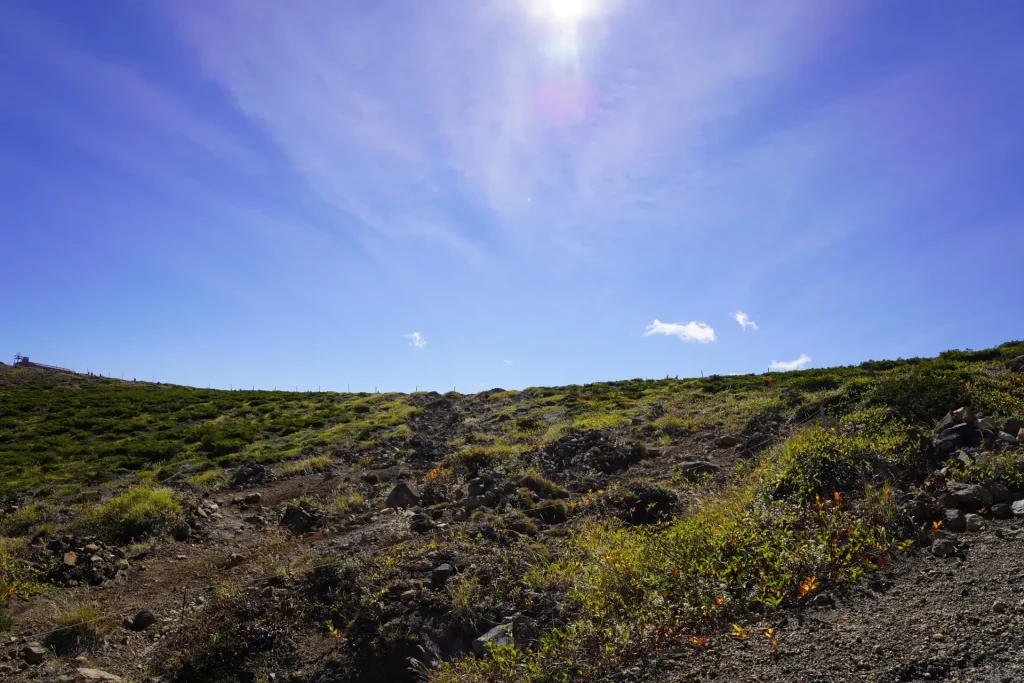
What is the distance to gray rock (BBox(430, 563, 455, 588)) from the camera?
7623 millimetres

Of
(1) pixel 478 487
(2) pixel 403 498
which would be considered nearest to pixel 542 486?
(1) pixel 478 487

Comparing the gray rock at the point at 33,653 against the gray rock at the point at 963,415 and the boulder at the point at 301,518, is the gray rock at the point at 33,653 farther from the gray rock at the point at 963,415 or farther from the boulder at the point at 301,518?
the gray rock at the point at 963,415

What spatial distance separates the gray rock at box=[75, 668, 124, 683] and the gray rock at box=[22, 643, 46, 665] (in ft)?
2.77

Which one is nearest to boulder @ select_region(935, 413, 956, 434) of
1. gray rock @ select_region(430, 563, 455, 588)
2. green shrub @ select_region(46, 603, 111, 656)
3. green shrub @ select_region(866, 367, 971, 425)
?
green shrub @ select_region(866, 367, 971, 425)

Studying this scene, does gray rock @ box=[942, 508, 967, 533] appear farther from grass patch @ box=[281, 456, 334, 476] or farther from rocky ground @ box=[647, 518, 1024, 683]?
grass patch @ box=[281, 456, 334, 476]

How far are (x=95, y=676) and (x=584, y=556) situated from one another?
638 centimetres

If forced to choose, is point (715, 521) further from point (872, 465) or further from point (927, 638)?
point (927, 638)

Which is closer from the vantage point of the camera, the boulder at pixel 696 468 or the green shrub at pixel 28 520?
the boulder at pixel 696 468

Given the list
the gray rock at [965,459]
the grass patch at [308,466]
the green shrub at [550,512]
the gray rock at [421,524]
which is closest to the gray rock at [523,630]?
the green shrub at [550,512]

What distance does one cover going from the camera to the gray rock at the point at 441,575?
25.0ft

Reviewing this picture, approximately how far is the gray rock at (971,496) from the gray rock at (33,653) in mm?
11563

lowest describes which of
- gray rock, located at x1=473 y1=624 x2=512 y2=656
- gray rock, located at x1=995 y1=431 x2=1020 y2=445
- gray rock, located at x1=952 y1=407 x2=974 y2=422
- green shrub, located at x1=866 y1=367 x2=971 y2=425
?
gray rock, located at x1=473 y1=624 x2=512 y2=656

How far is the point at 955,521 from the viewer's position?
588cm

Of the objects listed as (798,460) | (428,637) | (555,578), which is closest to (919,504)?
(798,460)
